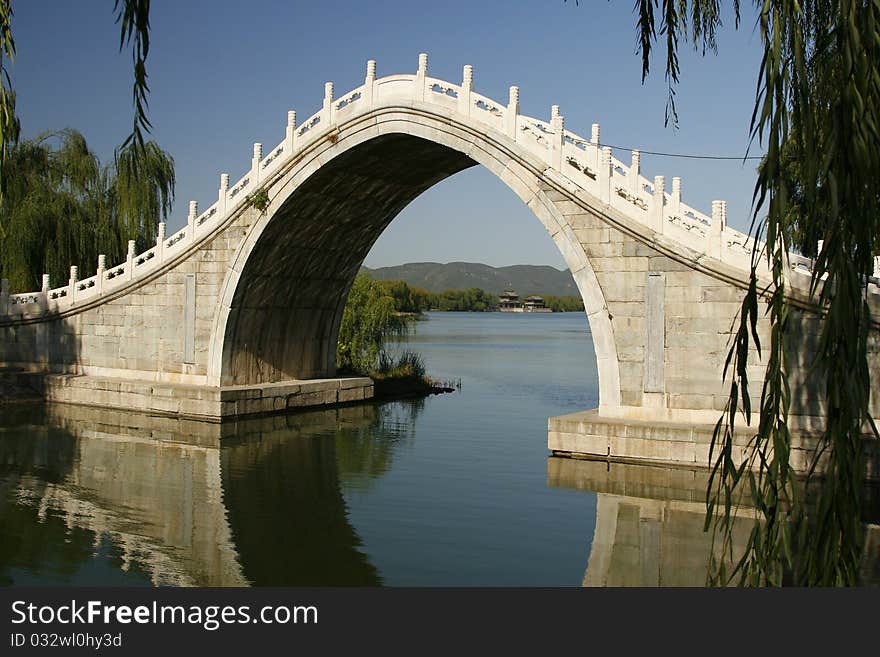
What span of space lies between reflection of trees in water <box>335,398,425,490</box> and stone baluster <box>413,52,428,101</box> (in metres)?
7.04

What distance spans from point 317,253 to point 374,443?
674cm

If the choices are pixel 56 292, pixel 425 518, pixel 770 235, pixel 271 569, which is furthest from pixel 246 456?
pixel 770 235

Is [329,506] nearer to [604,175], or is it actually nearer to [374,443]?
[374,443]

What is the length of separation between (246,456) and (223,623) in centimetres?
1125

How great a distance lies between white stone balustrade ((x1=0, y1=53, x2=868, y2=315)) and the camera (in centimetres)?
1426

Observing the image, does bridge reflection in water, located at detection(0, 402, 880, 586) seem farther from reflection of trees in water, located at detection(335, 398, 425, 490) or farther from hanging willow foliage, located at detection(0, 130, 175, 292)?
hanging willow foliage, located at detection(0, 130, 175, 292)

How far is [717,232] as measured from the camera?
13922 mm

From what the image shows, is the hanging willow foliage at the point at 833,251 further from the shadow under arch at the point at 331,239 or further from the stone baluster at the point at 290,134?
the stone baluster at the point at 290,134

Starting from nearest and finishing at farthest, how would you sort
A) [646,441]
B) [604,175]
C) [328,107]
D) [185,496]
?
1. [185,496]
2. [646,441]
3. [604,175]
4. [328,107]

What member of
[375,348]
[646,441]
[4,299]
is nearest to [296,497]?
[646,441]

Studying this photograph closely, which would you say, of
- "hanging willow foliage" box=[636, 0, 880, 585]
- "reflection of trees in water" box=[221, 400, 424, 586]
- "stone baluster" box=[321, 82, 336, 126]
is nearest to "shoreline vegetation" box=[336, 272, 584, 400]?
"reflection of trees in water" box=[221, 400, 424, 586]

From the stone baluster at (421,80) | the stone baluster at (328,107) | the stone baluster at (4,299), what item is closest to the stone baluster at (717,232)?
the stone baluster at (421,80)

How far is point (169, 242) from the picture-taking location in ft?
71.7

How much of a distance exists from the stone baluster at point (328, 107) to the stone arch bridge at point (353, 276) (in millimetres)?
34
